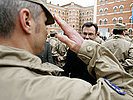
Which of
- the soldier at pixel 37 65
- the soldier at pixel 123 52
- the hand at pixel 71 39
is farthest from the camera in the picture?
the soldier at pixel 123 52

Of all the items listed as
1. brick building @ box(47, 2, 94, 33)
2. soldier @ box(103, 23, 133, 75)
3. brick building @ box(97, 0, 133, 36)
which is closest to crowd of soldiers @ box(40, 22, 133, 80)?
soldier @ box(103, 23, 133, 75)

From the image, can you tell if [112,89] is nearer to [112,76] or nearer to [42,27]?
[112,76]

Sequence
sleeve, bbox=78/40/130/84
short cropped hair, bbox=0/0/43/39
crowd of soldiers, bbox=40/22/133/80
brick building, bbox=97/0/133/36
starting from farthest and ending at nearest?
brick building, bbox=97/0/133/36
crowd of soldiers, bbox=40/22/133/80
sleeve, bbox=78/40/130/84
short cropped hair, bbox=0/0/43/39

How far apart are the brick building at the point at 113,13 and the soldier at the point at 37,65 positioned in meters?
24.5

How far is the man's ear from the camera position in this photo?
35.5 inches

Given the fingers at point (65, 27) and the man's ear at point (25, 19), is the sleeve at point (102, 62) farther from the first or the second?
the man's ear at point (25, 19)

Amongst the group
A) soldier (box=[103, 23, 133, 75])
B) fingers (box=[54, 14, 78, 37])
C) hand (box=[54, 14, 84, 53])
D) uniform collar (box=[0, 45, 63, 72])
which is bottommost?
soldier (box=[103, 23, 133, 75])

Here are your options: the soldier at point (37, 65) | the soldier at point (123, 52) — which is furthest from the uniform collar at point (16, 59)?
the soldier at point (123, 52)

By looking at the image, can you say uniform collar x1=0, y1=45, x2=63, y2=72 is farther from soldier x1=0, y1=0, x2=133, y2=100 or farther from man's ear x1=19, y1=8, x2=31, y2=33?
man's ear x1=19, y1=8, x2=31, y2=33

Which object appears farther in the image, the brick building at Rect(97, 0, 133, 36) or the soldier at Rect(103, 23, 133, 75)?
the brick building at Rect(97, 0, 133, 36)

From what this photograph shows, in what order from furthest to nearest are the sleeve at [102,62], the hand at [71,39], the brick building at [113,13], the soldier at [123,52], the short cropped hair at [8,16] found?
the brick building at [113,13] < the soldier at [123,52] < the hand at [71,39] < the sleeve at [102,62] < the short cropped hair at [8,16]

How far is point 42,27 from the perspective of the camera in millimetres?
1094

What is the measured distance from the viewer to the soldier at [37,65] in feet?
2.22

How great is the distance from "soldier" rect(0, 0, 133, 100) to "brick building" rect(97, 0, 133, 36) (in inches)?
967
